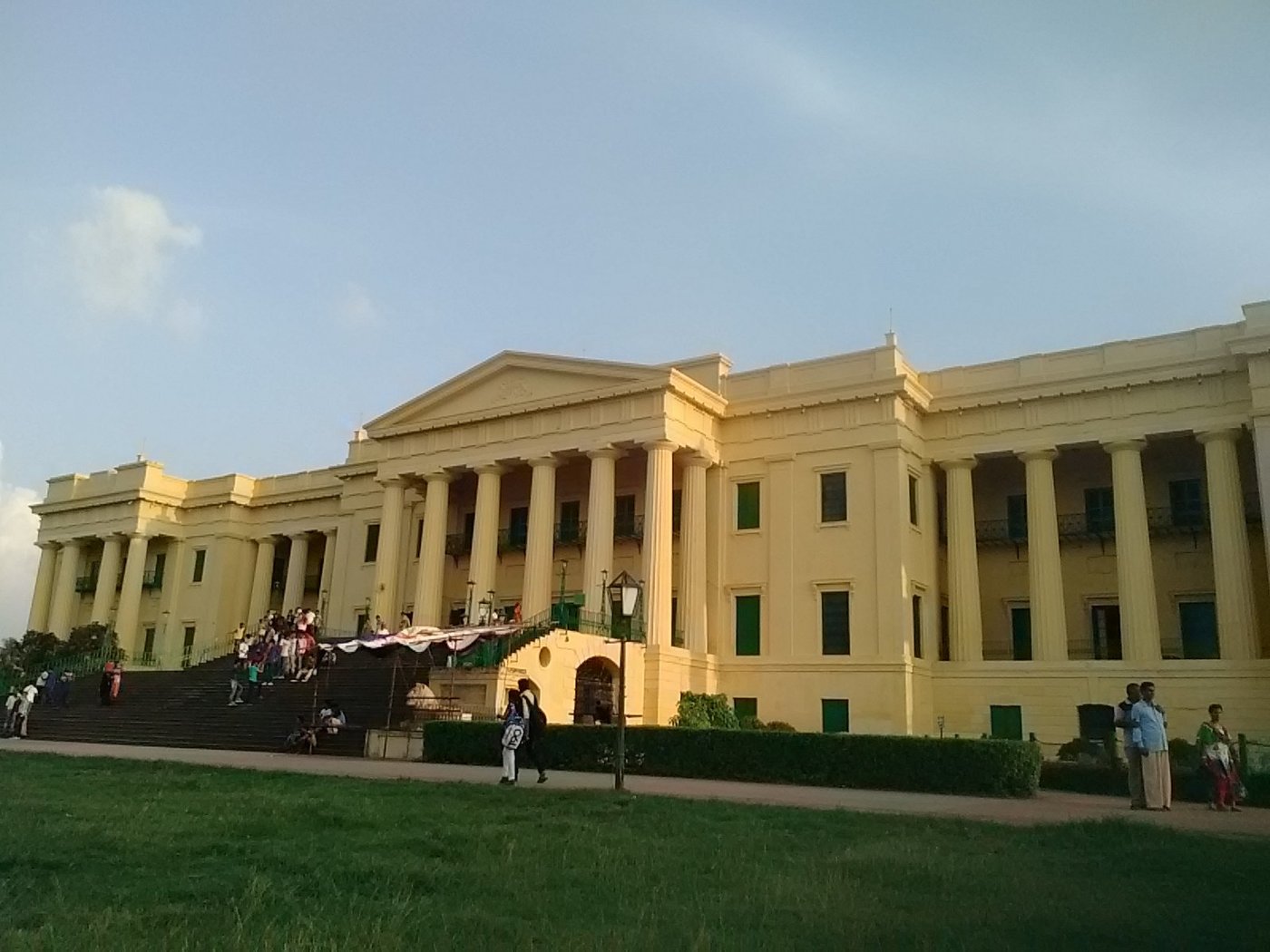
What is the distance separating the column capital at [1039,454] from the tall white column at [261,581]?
124 ft

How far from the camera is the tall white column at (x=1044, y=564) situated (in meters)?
34.6

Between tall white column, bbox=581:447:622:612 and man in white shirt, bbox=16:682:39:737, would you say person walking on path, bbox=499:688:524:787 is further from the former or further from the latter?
man in white shirt, bbox=16:682:39:737

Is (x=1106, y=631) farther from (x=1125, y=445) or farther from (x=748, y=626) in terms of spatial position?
(x=748, y=626)

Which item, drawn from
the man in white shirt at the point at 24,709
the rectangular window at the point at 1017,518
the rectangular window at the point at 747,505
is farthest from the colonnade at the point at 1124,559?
the man in white shirt at the point at 24,709

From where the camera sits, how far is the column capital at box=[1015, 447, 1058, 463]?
117 ft

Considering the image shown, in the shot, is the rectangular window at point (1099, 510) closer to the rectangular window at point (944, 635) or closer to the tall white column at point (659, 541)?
the rectangular window at point (944, 635)

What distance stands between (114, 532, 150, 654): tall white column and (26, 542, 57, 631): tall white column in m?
6.99

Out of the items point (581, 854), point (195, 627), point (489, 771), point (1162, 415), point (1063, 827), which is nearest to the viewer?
point (581, 854)

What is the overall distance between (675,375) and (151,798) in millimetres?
25983

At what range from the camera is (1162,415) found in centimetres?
3394

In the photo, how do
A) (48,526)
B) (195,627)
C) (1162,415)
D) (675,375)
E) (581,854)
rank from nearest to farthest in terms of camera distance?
1. (581,854)
2. (1162,415)
3. (675,375)
4. (195,627)
5. (48,526)

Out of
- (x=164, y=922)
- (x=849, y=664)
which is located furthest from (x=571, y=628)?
(x=164, y=922)

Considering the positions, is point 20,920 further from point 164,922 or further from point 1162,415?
point 1162,415

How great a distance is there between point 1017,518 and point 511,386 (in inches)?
766
